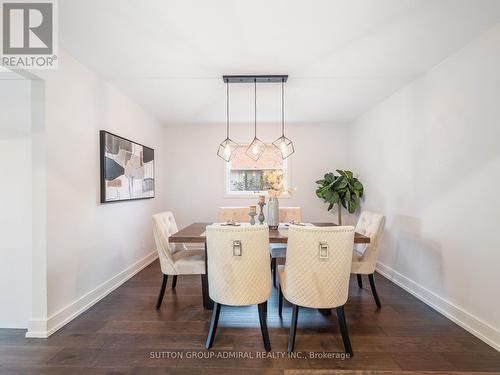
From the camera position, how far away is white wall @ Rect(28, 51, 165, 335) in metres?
2.17

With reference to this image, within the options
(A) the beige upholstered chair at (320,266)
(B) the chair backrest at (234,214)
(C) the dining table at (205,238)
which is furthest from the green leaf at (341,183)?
(A) the beige upholstered chair at (320,266)

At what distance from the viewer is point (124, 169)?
10.7 feet

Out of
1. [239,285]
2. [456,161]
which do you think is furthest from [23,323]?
[456,161]

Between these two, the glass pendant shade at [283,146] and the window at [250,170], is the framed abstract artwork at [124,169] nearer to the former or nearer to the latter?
the window at [250,170]

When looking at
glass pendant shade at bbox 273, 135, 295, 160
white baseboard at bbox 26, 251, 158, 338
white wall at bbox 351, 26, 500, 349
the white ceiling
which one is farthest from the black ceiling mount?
white baseboard at bbox 26, 251, 158, 338

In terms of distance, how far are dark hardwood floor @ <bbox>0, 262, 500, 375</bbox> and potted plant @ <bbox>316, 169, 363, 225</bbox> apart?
187 centimetres

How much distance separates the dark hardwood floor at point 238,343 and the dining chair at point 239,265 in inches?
8.3

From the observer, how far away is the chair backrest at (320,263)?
1.80m

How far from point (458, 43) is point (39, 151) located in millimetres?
3811

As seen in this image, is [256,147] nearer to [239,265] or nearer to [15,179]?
[239,265]

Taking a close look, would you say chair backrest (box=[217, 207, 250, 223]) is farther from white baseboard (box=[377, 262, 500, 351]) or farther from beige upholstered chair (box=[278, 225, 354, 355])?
white baseboard (box=[377, 262, 500, 351])

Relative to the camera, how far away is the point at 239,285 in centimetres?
190

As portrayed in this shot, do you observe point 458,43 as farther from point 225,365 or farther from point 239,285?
point 225,365

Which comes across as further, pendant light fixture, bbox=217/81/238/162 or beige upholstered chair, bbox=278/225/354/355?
pendant light fixture, bbox=217/81/238/162
